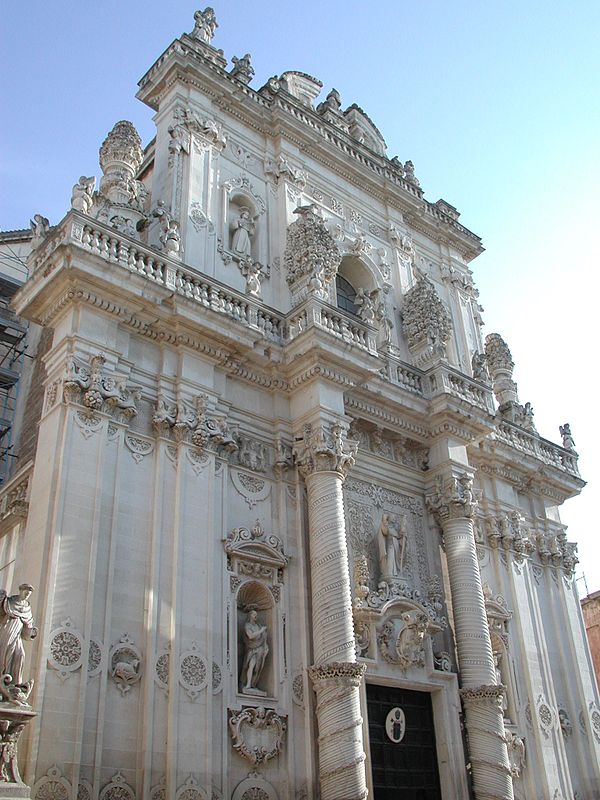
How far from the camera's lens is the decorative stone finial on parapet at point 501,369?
2064 centimetres

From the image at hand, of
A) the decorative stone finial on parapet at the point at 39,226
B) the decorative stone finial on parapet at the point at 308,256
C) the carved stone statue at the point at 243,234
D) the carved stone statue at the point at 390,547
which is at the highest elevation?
the decorative stone finial on parapet at the point at 39,226

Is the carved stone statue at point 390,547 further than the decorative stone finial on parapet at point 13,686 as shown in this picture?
Yes

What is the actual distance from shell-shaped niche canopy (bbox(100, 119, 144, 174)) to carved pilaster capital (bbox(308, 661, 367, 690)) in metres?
8.95

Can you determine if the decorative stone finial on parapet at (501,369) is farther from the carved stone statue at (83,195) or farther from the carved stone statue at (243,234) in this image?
the carved stone statue at (83,195)

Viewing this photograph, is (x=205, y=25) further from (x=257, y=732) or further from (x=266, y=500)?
(x=257, y=732)

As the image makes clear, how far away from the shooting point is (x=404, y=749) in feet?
44.2

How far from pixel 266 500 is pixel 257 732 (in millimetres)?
3560

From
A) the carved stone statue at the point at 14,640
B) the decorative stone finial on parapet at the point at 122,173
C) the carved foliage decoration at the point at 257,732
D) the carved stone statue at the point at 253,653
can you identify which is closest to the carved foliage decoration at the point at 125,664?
the carved stone statue at the point at 14,640

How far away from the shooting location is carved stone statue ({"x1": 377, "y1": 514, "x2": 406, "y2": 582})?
14.7m

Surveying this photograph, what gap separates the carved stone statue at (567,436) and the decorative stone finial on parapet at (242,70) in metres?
11.4

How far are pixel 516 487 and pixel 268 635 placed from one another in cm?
844

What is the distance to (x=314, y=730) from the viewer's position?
12.0 meters

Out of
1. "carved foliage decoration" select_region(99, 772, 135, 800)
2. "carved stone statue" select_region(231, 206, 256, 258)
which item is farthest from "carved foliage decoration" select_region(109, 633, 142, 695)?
"carved stone statue" select_region(231, 206, 256, 258)

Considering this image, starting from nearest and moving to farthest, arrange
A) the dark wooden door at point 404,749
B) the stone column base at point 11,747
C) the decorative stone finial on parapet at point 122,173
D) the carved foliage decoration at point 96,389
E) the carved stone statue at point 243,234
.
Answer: the stone column base at point 11,747, the carved foliage decoration at point 96,389, the dark wooden door at point 404,749, the decorative stone finial on parapet at point 122,173, the carved stone statue at point 243,234
